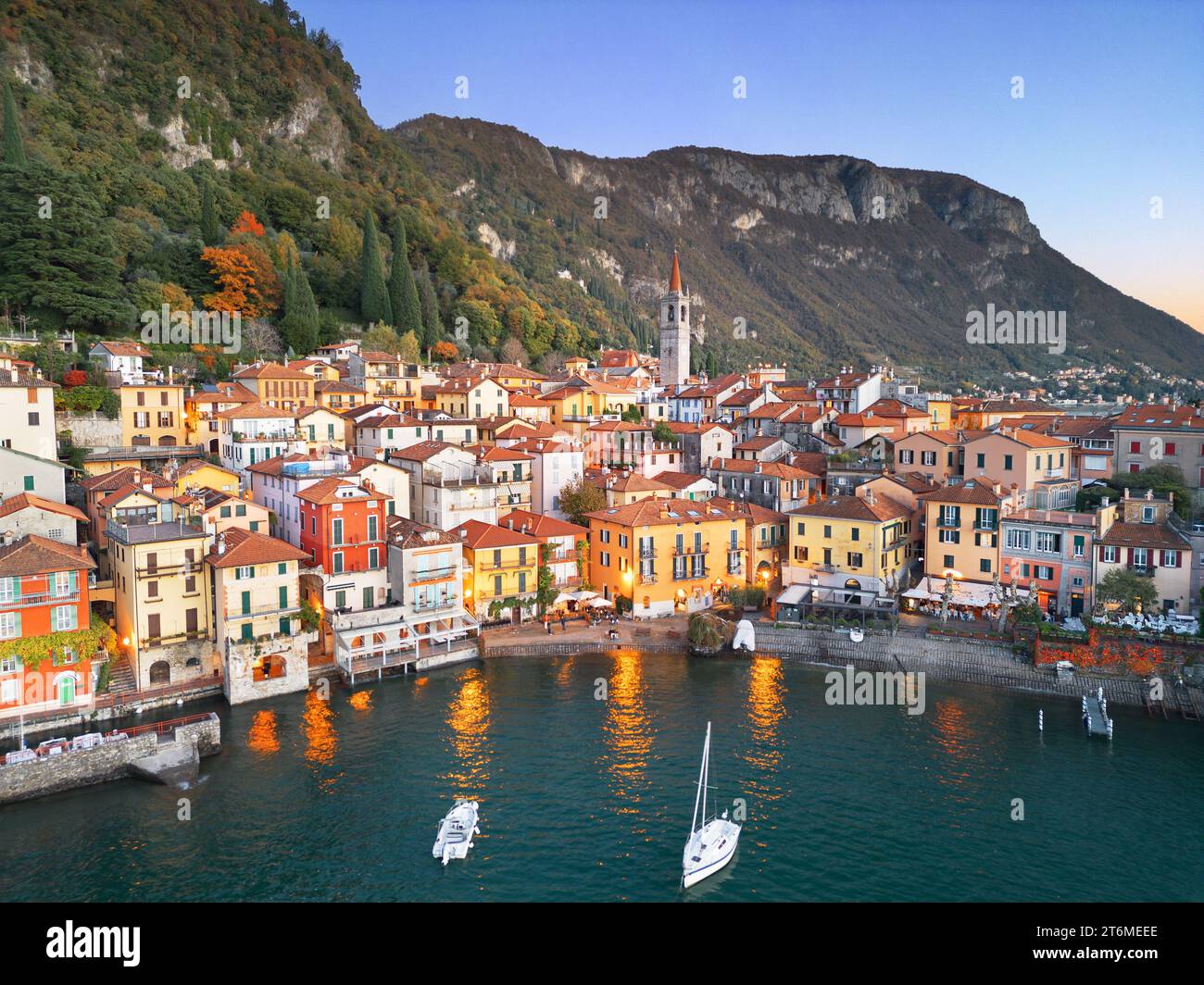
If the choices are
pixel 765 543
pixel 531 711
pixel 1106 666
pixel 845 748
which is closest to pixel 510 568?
pixel 531 711

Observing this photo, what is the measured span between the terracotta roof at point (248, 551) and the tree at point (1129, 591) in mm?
32763

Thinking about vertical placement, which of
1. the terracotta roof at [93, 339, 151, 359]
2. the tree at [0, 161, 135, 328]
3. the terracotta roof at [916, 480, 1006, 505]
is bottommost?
the terracotta roof at [916, 480, 1006, 505]

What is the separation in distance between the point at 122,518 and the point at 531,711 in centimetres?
1791

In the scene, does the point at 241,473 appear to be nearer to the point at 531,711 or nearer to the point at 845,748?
the point at 531,711

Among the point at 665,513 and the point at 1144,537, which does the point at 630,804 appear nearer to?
the point at 665,513

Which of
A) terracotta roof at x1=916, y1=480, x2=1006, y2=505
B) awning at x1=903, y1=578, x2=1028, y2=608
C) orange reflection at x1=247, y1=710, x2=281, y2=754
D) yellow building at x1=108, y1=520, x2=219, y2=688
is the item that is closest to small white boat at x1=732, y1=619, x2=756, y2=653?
awning at x1=903, y1=578, x2=1028, y2=608

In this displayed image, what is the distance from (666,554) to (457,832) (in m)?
22.9

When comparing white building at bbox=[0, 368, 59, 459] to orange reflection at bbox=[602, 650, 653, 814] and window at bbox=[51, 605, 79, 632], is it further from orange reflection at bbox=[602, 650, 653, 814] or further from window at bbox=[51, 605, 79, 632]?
orange reflection at bbox=[602, 650, 653, 814]

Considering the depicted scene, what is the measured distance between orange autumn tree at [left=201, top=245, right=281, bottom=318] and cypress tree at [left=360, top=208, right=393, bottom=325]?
9.61m

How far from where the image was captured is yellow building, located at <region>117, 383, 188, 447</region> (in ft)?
167

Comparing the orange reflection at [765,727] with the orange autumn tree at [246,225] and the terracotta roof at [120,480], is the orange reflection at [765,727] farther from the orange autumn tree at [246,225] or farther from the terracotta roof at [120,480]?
the orange autumn tree at [246,225]

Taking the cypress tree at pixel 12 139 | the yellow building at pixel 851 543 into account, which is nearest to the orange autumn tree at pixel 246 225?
the cypress tree at pixel 12 139

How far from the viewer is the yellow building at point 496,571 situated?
41.5 meters

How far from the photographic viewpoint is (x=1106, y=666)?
34531 millimetres
